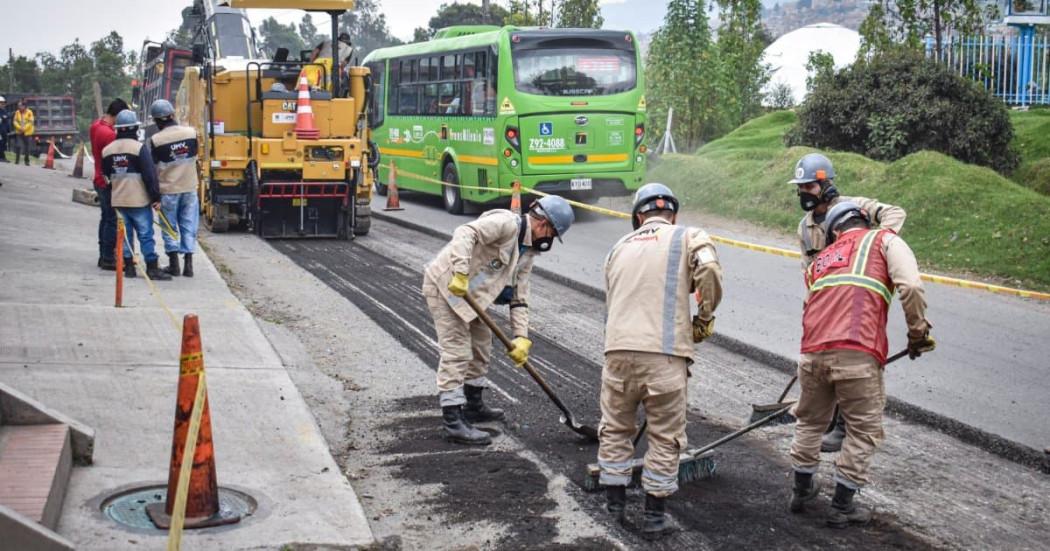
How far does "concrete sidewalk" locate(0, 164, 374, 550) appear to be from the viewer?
18.0 feet

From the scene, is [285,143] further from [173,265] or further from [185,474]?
[185,474]

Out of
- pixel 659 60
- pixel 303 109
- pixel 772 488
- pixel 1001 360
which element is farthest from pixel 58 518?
pixel 659 60

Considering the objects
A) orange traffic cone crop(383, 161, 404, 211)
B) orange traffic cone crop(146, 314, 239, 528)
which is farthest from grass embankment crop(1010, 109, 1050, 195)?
orange traffic cone crop(146, 314, 239, 528)

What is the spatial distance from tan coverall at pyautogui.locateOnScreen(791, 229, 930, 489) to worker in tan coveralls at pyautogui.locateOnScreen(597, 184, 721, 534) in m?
0.69

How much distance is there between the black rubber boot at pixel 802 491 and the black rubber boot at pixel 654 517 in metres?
0.79

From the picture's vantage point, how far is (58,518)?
5.32 m

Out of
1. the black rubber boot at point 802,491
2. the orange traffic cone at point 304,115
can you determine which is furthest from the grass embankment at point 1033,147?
the black rubber boot at point 802,491

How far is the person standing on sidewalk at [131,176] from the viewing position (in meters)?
11.7

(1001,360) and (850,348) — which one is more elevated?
(850,348)

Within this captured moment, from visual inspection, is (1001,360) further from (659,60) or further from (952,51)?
(659,60)

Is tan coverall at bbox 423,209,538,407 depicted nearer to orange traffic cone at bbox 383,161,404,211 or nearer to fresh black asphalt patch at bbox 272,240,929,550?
fresh black asphalt patch at bbox 272,240,929,550

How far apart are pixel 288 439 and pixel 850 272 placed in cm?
335

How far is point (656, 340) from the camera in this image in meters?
5.69

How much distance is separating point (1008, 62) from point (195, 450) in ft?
73.7
